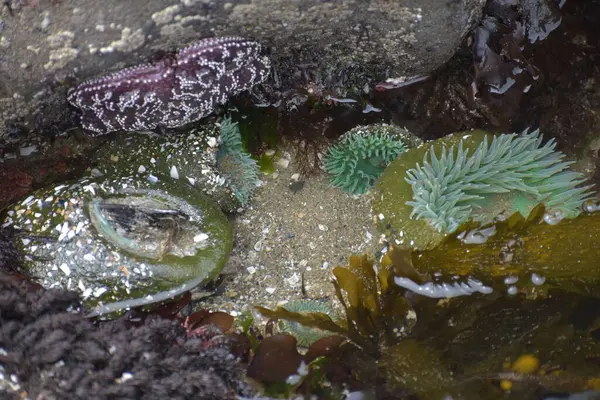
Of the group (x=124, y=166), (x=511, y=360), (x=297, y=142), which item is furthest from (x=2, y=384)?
(x=511, y=360)

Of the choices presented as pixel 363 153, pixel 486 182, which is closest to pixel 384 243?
pixel 363 153

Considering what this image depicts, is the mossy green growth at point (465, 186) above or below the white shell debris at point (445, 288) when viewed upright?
above

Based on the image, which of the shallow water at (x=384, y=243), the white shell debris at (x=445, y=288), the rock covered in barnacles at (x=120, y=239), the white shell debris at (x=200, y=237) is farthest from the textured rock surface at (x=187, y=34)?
the white shell debris at (x=445, y=288)

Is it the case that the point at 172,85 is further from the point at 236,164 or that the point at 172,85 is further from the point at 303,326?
the point at 303,326

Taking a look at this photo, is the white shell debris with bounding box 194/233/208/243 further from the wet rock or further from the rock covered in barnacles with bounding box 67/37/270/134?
the rock covered in barnacles with bounding box 67/37/270/134

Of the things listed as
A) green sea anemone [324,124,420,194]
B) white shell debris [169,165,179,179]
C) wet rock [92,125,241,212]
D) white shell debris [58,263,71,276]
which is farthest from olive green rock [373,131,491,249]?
white shell debris [58,263,71,276]

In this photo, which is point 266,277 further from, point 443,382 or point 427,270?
point 443,382

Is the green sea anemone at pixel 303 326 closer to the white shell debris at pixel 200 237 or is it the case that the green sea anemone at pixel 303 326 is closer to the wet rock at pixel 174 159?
the white shell debris at pixel 200 237
